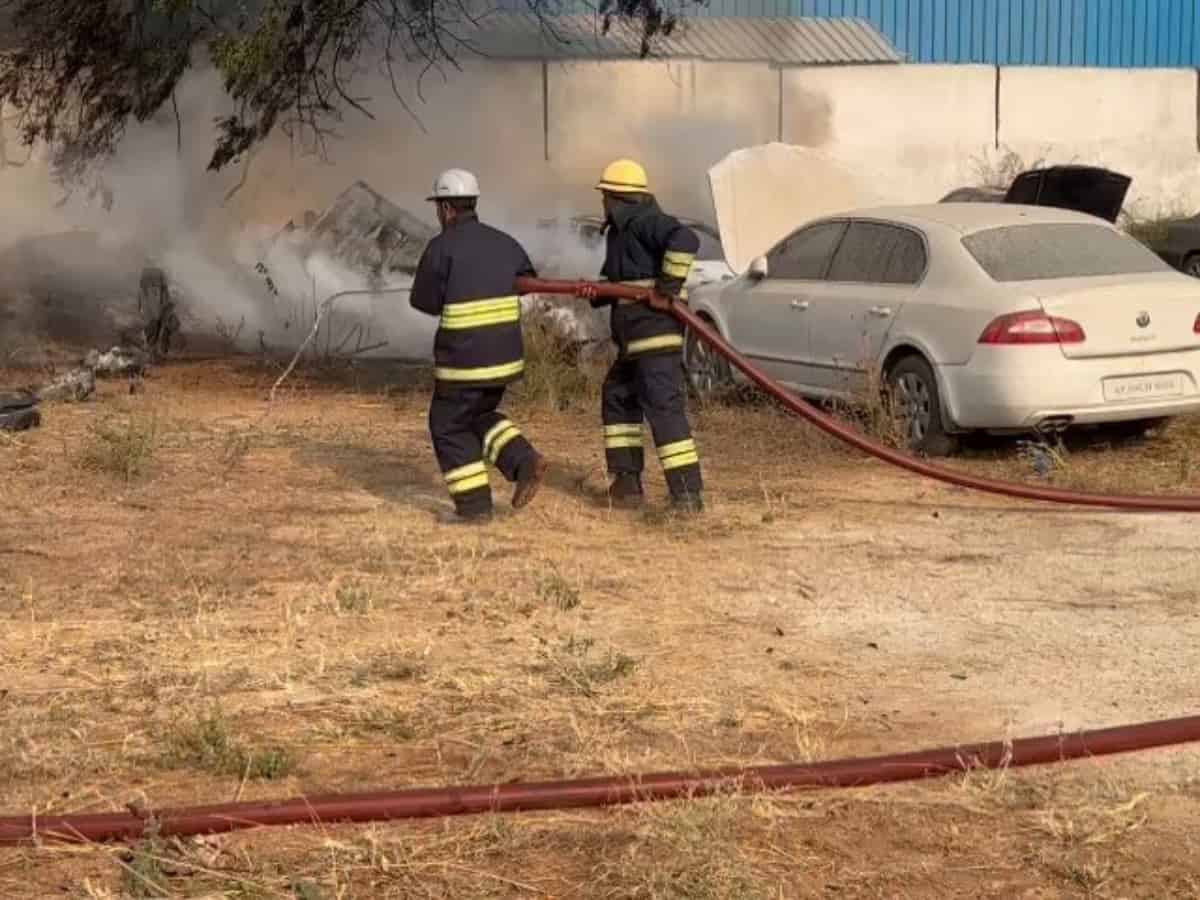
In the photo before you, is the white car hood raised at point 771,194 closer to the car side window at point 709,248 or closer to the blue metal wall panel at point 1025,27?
the car side window at point 709,248

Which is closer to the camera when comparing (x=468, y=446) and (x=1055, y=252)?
(x=468, y=446)

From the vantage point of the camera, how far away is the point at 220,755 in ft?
16.3

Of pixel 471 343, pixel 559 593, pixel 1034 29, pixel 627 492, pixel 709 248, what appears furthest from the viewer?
pixel 1034 29

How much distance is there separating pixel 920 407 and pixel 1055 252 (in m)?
1.13

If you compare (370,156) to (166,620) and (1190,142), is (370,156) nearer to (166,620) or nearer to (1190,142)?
(1190,142)

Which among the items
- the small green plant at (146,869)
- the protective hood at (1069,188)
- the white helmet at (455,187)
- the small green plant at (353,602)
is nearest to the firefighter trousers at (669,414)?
the white helmet at (455,187)

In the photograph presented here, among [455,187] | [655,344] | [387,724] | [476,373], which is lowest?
[387,724]

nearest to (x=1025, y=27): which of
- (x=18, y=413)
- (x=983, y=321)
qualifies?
(x=983, y=321)

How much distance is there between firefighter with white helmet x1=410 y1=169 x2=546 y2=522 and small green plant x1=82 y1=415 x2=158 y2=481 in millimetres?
1900

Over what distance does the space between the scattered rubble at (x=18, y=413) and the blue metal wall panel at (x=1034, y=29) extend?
17.7m

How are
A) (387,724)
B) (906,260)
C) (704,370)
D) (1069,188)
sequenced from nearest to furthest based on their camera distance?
(387,724)
(906,260)
(704,370)
(1069,188)

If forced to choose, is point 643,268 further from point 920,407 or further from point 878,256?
point 878,256

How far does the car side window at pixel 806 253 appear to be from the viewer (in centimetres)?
1102

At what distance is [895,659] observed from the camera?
6.09m
